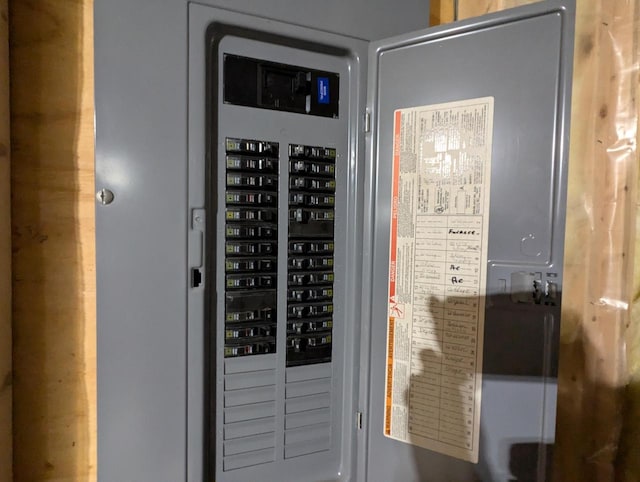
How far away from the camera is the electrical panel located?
0.70 metres

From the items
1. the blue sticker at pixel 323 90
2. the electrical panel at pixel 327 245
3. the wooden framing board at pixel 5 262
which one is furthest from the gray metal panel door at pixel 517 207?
the wooden framing board at pixel 5 262

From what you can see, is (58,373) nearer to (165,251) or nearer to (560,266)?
(165,251)

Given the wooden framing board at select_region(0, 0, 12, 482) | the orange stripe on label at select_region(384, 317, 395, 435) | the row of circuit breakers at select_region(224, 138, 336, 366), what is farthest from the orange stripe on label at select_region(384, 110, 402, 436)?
the wooden framing board at select_region(0, 0, 12, 482)

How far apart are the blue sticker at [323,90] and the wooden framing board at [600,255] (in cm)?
54

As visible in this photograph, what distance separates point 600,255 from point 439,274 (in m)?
0.38

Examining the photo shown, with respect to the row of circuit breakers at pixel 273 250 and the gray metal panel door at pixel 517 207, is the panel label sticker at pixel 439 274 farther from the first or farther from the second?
the row of circuit breakers at pixel 273 250

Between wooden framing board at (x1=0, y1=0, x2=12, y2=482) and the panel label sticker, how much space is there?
68 centimetres

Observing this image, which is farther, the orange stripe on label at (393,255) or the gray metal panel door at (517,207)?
the orange stripe on label at (393,255)

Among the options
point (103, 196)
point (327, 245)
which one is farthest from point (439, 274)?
point (103, 196)

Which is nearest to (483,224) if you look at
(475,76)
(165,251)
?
(475,76)

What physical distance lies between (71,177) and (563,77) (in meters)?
0.85

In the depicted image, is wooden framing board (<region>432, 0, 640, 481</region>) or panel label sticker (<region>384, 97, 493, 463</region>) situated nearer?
panel label sticker (<region>384, 97, 493, 463</region>)

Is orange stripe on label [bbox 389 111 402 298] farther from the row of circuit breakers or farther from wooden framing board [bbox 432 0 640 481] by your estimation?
wooden framing board [bbox 432 0 640 481]

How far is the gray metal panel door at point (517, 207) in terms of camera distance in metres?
0.71
